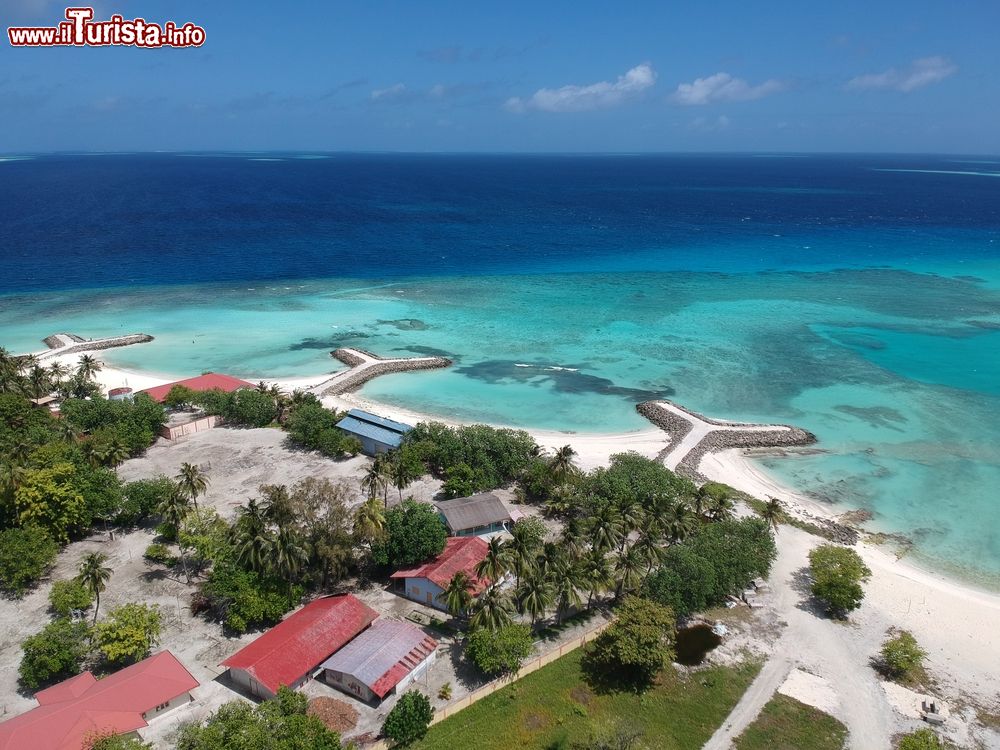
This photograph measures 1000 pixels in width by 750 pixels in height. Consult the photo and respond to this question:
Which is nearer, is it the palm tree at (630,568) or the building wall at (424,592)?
the palm tree at (630,568)

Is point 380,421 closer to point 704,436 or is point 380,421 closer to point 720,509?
point 720,509

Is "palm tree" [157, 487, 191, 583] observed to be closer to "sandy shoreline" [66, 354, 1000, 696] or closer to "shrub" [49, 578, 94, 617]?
"shrub" [49, 578, 94, 617]

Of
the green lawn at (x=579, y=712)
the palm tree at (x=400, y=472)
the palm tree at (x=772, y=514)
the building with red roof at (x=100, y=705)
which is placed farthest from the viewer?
the palm tree at (x=400, y=472)

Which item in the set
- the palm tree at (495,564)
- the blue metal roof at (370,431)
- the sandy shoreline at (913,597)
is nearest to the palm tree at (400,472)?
the blue metal roof at (370,431)

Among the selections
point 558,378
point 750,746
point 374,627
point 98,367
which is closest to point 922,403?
point 558,378

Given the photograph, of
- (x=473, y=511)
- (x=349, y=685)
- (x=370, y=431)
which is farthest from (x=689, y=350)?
(x=349, y=685)

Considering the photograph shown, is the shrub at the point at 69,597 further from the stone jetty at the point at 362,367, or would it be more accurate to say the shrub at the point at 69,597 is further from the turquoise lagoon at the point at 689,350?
the turquoise lagoon at the point at 689,350

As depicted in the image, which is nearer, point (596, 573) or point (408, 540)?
point (596, 573)

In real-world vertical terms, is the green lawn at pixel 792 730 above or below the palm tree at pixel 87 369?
below
